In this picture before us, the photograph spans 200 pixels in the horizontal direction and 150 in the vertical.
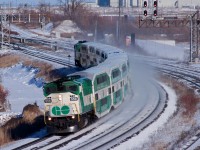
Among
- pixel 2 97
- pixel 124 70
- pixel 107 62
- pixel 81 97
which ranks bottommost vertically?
pixel 2 97

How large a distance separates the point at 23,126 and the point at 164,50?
47632 mm

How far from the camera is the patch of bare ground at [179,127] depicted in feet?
74.6

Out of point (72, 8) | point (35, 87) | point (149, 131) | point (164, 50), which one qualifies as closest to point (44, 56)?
point (35, 87)

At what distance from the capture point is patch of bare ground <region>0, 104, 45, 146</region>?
26.2 meters

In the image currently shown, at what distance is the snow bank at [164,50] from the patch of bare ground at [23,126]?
40.8m

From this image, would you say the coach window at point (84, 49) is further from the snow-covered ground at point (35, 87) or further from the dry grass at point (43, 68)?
the snow-covered ground at point (35, 87)

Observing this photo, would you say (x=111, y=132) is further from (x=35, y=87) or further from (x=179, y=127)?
(x=35, y=87)

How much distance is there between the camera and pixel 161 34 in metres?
103

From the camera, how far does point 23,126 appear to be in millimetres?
27969

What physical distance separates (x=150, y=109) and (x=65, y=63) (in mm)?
27016

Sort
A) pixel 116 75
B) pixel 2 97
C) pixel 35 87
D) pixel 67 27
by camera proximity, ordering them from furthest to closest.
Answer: pixel 67 27 < pixel 35 87 < pixel 2 97 < pixel 116 75

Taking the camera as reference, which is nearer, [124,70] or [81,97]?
[81,97]

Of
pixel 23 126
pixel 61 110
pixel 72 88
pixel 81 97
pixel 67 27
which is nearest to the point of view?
pixel 61 110

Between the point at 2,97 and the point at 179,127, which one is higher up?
the point at 179,127
